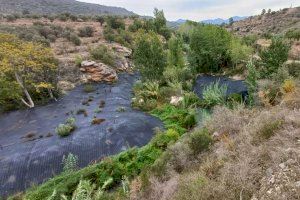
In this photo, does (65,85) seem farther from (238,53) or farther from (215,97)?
(238,53)

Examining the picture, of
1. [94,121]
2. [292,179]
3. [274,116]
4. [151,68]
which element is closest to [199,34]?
[151,68]

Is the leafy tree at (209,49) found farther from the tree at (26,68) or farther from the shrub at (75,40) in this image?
the shrub at (75,40)

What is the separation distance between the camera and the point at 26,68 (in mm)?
18016

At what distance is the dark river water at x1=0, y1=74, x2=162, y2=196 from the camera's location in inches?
428

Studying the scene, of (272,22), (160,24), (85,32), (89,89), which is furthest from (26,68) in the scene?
(272,22)

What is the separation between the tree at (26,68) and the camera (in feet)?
55.7

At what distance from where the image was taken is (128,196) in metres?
6.99

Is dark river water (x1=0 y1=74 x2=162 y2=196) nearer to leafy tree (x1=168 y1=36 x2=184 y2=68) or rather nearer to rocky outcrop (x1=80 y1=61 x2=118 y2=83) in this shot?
rocky outcrop (x1=80 y1=61 x2=118 y2=83)

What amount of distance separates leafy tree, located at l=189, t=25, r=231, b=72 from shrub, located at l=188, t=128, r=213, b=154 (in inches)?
578

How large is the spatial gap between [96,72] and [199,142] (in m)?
16.8

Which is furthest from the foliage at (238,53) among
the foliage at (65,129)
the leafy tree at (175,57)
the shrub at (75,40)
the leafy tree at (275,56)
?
the shrub at (75,40)

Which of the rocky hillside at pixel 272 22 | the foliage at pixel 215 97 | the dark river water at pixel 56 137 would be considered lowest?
the dark river water at pixel 56 137

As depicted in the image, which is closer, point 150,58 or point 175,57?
point 150,58

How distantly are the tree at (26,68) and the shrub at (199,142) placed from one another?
1249cm
